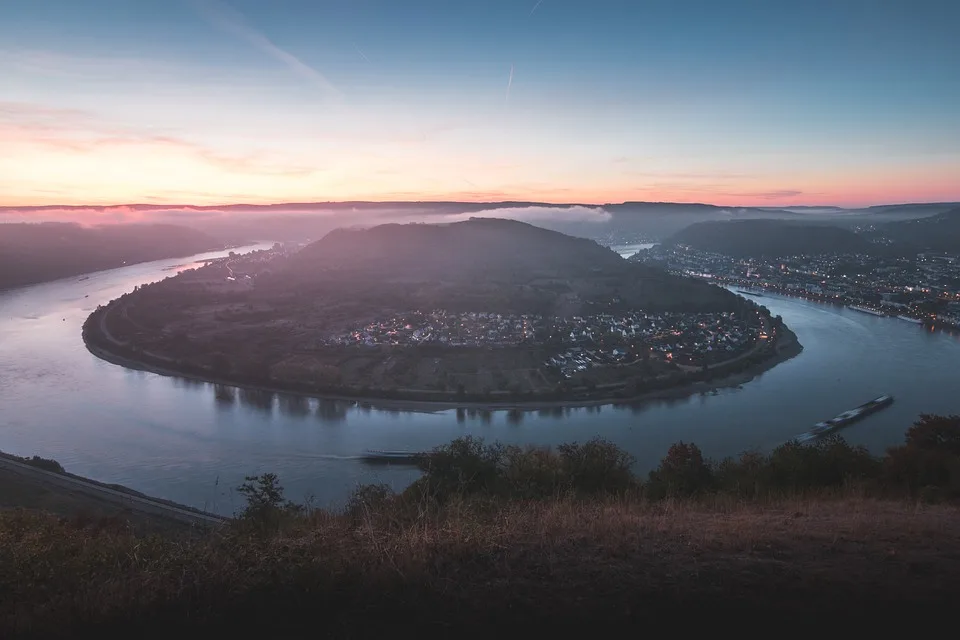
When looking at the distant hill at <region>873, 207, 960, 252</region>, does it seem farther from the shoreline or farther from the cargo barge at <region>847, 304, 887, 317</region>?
the shoreline

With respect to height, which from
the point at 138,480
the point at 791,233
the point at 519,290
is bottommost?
the point at 138,480

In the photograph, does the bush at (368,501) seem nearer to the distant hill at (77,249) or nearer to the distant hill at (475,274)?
the distant hill at (475,274)

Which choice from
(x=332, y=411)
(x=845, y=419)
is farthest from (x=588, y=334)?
(x=332, y=411)

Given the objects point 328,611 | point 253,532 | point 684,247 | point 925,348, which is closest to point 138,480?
point 253,532

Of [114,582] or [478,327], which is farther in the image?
[478,327]

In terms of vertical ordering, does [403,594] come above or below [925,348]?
above

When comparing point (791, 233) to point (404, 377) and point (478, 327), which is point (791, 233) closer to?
point (478, 327)

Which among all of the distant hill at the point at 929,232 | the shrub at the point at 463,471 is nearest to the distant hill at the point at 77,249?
the shrub at the point at 463,471
